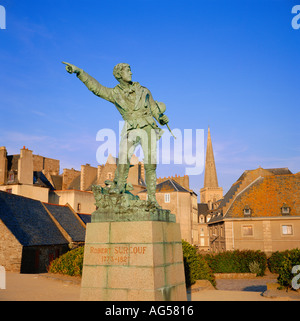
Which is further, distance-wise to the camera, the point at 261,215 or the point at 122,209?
the point at 261,215

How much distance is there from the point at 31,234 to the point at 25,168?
23.4 meters

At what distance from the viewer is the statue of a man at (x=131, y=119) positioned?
7750mm

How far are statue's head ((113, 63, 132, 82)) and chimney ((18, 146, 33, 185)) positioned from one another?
131 feet

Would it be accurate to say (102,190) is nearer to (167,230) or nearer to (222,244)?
(167,230)

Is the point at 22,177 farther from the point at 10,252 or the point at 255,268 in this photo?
the point at 255,268

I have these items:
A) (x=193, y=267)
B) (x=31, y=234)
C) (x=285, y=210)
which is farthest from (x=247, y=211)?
(x=31, y=234)

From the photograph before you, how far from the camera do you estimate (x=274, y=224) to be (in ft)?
118

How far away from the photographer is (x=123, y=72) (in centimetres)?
779

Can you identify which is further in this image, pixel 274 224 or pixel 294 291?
pixel 274 224

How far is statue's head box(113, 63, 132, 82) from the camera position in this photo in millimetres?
7773

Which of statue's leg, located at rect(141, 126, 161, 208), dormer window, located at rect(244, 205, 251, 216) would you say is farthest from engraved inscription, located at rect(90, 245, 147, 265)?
dormer window, located at rect(244, 205, 251, 216)

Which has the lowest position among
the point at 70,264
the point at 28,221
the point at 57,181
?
the point at 70,264
